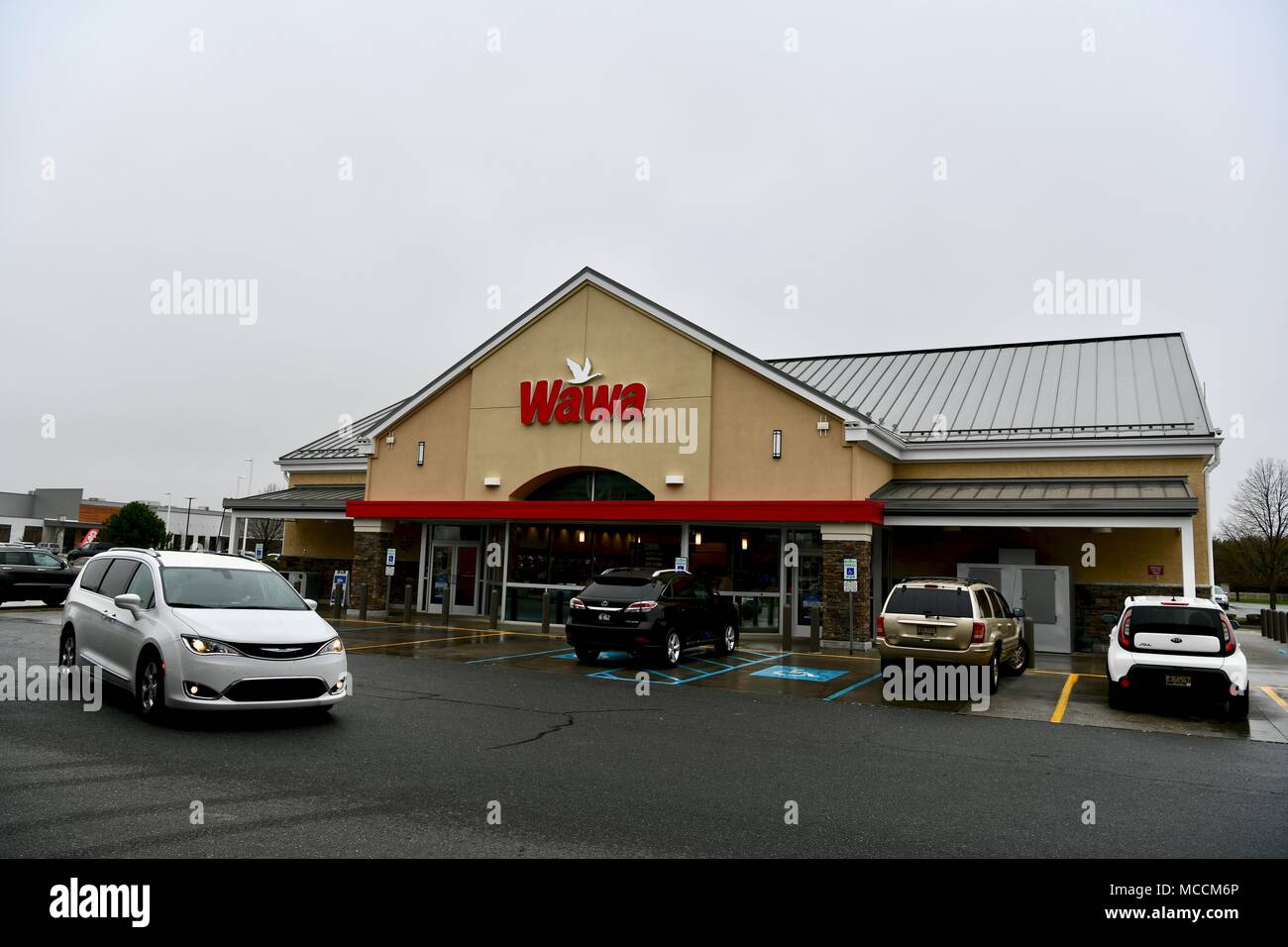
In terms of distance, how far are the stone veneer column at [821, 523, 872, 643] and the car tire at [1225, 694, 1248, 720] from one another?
874 cm

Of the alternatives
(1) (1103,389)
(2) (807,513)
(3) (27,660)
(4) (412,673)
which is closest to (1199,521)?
(1) (1103,389)

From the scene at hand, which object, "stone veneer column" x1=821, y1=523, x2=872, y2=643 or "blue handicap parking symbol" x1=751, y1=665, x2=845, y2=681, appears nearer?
"blue handicap parking symbol" x1=751, y1=665, x2=845, y2=681

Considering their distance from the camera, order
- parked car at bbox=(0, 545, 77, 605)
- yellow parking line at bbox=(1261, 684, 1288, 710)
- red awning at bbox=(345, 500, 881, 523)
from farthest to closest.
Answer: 1. parked car at bbox=(0, 545, 77, 605)
2. red awning at bbox=(345, 500, 881, 523)
3. yellow parking line at bbox=(1261, 684, 1288, 710)

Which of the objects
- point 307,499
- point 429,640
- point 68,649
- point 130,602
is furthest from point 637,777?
point 307,499

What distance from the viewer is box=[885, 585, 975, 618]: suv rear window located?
44.8 feet

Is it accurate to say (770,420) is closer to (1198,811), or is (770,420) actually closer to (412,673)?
(412,673)

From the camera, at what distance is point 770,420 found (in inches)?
868

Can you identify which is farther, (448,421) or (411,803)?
(448,421)

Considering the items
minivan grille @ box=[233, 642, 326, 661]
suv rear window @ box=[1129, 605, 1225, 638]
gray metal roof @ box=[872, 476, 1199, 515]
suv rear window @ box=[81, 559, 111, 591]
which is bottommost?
minivan grille @ box=[233, 642, 326, 661]

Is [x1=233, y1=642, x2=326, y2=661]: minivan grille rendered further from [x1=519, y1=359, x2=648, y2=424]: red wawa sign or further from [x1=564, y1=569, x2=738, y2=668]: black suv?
[x1=519, y1=359, x2=648, y2=424]: red wawa sign

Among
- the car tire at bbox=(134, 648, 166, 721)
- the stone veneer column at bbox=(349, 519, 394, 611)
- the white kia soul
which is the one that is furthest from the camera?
the stone veneer column at bbox=(349, 519, 394, 611)

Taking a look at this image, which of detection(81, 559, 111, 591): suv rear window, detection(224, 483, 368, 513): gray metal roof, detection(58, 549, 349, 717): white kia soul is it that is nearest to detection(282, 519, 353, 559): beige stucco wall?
detection(224, 483, 368, 513): gray metal roof

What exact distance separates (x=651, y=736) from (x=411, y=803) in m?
3.70

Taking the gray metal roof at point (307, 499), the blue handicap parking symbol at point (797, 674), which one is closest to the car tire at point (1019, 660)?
the blue handicap parking symbol at point (797, 674)
